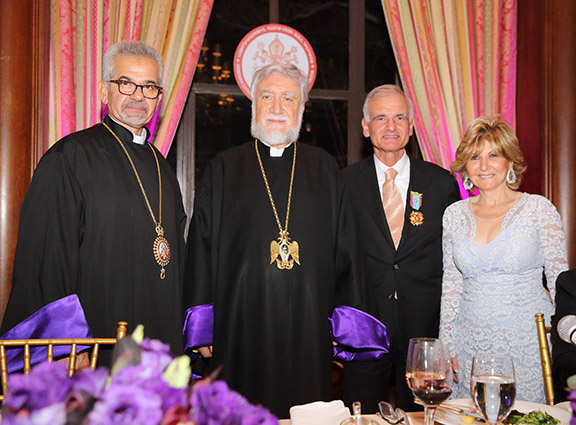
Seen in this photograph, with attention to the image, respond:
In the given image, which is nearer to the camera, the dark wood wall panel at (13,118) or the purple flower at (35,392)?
the purple flower at (35,392)

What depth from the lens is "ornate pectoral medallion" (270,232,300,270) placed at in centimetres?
255

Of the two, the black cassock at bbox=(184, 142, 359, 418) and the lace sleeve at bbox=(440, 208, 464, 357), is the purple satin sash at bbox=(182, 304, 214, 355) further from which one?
the lace sleeve at bbox=(440, 208, 464, 357)

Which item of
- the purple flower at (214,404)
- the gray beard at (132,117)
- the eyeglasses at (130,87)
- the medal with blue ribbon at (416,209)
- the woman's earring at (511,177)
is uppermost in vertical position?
the eyeglasses at (130,87)

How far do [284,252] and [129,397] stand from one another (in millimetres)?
2013

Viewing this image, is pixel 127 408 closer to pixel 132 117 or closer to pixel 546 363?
pixel 546 363

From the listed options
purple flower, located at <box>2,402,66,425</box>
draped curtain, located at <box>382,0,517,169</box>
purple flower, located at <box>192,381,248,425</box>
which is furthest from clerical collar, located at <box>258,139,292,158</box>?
purple flower, located at <box>2,402,66,425</box>

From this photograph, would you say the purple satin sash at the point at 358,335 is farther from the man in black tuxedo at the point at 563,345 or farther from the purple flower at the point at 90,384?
the purple flower at the point at 90,384

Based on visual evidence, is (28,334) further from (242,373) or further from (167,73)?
(167,73)

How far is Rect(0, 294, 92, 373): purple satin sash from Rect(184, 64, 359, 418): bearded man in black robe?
62 cm

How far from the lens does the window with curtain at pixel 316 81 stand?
4.14 meters

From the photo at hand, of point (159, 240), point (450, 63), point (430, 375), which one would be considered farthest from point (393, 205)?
point (430, 375)

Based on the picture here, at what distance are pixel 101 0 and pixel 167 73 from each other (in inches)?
23.7

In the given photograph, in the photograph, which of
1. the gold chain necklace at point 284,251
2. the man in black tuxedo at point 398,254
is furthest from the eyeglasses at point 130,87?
the man in black tuxedo at point 398,254

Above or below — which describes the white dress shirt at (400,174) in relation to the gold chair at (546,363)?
above
